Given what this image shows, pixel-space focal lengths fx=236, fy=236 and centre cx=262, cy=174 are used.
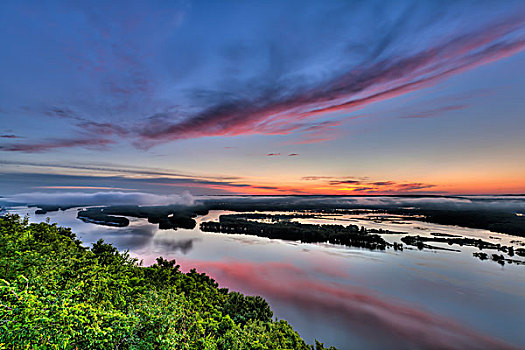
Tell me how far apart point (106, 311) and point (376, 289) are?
105ft

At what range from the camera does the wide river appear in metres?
21.1

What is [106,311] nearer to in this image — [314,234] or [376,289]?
[376,289]

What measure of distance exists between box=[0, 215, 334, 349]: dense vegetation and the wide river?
14262 millimetres

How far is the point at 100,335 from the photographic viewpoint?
18.0 feet

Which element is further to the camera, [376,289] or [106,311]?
[376,289]

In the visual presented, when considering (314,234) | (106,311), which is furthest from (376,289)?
(106,311)

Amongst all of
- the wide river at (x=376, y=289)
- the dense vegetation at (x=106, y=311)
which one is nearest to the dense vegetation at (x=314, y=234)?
the wide river at (x=376, y=289)

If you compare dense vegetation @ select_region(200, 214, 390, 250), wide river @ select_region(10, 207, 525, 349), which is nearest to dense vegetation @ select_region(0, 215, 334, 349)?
wide river @ select_region(10, 207, 525, 349)

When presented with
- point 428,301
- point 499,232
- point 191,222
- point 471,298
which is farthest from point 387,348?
point 191,222

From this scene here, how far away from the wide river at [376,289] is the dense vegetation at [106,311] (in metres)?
14.3

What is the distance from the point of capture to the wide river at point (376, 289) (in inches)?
831

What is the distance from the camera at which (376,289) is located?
30.2m

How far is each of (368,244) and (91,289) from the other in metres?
49.4

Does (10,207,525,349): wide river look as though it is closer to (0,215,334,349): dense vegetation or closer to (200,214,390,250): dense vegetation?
(200,214,390,250): dense vegetation
